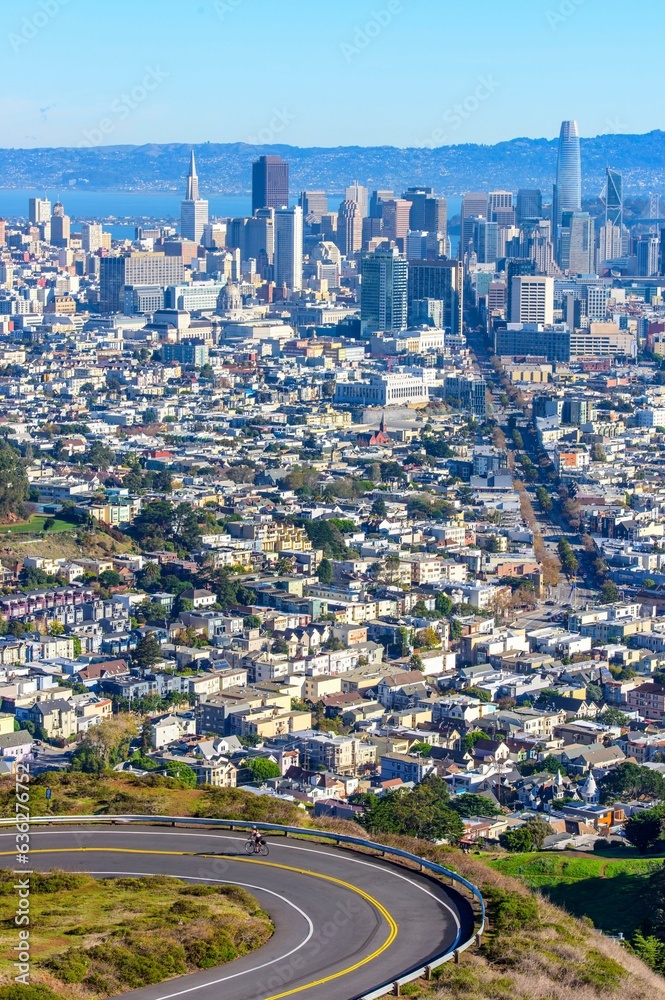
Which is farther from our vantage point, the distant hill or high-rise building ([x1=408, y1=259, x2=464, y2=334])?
the distant hill

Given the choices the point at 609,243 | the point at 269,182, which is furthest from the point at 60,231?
the point at 609,243

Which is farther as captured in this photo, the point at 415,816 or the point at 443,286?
the point at 443,286

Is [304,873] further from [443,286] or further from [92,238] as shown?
[92,238]

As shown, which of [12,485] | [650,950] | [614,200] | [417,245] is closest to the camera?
[650,950]

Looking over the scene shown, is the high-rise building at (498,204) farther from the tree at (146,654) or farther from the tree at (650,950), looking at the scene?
the tree at (650,950)

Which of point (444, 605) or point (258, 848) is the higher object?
point (258, 848)

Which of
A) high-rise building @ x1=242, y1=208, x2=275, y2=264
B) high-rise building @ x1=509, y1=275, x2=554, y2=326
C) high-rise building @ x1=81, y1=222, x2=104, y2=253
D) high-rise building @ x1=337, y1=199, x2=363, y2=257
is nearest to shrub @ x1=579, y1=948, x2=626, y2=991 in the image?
high-rise building @ x1=509, y1=275, x2=554, y2=326

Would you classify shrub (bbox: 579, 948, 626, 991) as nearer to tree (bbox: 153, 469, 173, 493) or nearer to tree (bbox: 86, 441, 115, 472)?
tree (bbox: 153, 469, 173, 493)
